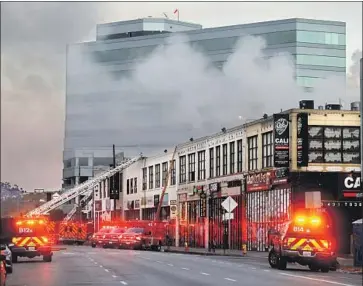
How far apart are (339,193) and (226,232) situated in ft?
50.0

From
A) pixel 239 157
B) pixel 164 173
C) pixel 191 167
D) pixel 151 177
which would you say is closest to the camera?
pixel 239 157

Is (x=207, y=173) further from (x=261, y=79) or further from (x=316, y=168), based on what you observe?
(x=261, y=79)

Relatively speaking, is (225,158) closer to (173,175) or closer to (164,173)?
(173,175)

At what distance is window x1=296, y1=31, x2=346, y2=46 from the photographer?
5379 inches

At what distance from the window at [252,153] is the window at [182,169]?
17.6 m

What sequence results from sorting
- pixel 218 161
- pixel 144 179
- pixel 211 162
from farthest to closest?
1. pixel 144 179
2. pixel 211 162
3. pixel 218 161

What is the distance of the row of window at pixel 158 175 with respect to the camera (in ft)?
291

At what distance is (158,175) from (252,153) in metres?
28.1

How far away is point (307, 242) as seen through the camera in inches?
1416

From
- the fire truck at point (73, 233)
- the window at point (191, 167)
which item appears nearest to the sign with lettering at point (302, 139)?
the window at point (191, 167)

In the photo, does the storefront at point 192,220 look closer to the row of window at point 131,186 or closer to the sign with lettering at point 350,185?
the row of window at point 131,186

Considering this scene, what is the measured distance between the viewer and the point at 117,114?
150m

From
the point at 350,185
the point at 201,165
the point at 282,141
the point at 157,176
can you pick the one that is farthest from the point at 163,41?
the point at 350,185

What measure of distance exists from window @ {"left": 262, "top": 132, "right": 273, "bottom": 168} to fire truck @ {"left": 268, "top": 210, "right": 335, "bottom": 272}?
2580cm
